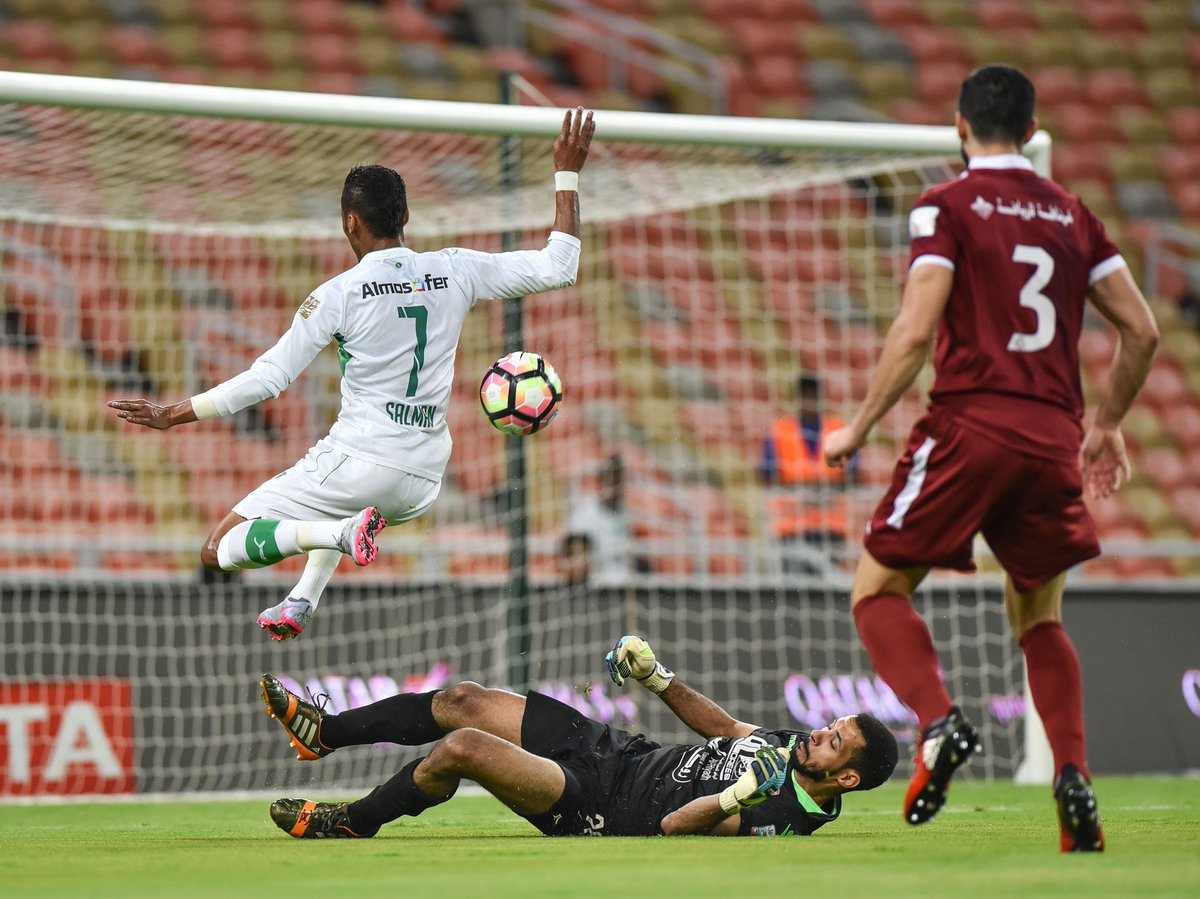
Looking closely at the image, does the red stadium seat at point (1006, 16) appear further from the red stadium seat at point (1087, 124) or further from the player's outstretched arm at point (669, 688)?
the player's outstretched arm at point (669, 688)

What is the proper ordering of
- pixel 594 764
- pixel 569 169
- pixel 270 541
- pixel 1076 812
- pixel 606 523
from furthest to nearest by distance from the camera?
pixel 606 523, pixel 569 169, pixel 270 541, pixel 594 764, pixel 1076 812

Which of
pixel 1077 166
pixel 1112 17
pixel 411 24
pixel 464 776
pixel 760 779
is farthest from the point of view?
pixel 1112 17

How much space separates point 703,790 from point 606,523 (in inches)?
208

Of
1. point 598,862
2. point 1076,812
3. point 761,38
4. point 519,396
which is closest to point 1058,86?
point 761,38

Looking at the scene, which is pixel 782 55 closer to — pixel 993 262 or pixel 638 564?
pixel 638 564

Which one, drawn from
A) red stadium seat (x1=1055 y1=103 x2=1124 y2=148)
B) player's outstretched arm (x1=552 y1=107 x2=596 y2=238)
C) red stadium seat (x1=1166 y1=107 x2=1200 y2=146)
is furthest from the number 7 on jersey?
red stadium seat (x1=1166 y1=107 x2=1200 y2=146)

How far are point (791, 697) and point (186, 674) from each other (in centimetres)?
328

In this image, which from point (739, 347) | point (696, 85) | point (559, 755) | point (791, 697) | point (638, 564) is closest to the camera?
point (559, 755)

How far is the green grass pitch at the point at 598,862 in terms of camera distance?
3637 millimetres

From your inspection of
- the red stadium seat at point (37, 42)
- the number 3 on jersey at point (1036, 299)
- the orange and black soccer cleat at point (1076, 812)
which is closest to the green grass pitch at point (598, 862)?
the orange and black soccer cleat at point (1076, 812)

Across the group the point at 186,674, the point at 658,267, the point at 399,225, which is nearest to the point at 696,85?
the point at 658,267

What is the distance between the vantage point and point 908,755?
962cm

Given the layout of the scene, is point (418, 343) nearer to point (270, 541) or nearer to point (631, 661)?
point (270, 541)

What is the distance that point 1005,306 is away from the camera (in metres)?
4.35
